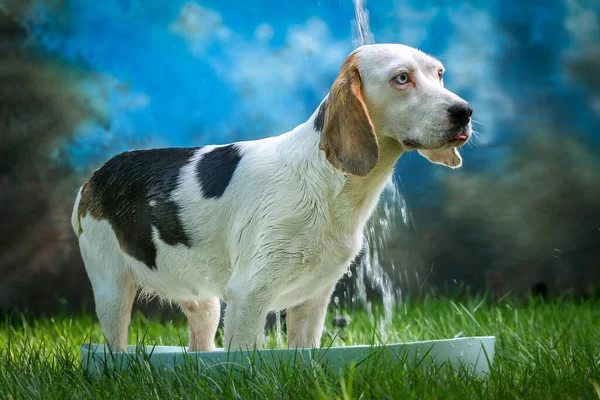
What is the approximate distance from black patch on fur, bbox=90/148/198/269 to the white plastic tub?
46cm

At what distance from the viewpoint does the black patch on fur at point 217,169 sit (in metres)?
2.55

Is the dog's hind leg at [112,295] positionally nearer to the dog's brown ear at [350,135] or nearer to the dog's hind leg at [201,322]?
the dog's hind leg at [201,322]

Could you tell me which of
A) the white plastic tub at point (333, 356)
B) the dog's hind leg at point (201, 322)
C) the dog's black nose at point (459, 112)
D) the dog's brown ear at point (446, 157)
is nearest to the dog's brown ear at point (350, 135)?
the dog's black nose at point (459, 112)

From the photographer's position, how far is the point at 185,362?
85.5 inches

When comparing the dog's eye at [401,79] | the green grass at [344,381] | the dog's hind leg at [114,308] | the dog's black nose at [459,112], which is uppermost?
the dog's eye at [401,79]

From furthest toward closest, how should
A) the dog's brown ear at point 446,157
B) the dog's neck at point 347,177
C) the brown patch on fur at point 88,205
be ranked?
the brown patch on fur at point 88,205, the dog's brown ear at point 446,157, the dog's neck at point 347,177

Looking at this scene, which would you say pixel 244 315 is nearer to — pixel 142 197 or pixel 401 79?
pixel 142 197

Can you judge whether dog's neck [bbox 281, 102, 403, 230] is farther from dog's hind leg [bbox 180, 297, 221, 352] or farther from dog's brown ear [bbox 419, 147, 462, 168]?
dog's hind leg [bbox 180, 297, 221, 352]

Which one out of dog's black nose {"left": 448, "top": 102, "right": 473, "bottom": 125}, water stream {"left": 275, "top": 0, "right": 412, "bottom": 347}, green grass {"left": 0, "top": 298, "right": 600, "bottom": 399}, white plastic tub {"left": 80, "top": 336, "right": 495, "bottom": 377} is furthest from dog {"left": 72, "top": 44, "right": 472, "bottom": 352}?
water stream {"left": 275, "top": 0, "right": 412, "bottom": 347}

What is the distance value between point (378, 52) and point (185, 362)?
3.62 ft

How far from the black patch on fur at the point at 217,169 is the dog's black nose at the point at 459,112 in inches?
31.1

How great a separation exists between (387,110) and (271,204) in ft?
1.53

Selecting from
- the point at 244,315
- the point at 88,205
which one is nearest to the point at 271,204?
the point at 244,315

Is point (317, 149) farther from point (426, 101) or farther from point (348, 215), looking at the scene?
point (426, 101)
